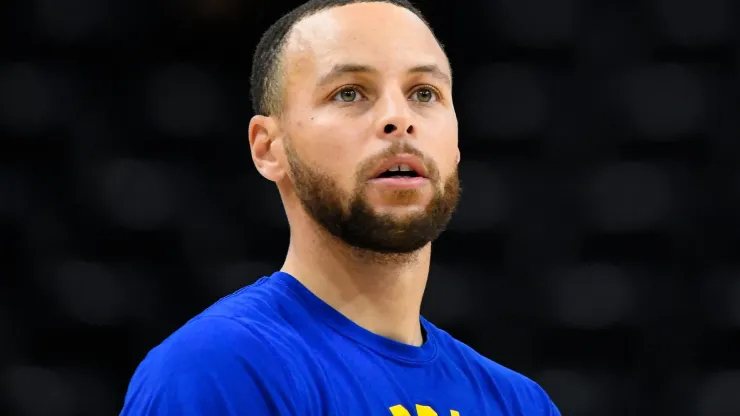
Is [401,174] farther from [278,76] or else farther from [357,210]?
[278,76]

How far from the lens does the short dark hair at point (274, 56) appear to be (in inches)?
50.3

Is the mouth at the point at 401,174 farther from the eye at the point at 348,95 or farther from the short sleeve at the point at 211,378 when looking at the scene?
the short sleeve at the point at 211,378

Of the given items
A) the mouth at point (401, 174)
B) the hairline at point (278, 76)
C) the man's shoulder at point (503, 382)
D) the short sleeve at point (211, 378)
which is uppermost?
the hairline at point (278, 76)

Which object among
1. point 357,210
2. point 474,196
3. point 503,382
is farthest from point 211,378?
point 474,196

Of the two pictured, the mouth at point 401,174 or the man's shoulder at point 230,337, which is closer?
the man's shoulder at point 230,337

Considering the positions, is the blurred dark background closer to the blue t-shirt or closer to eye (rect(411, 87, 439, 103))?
the blue t-shirt

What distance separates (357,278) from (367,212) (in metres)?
0.10

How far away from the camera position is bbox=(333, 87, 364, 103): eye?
1.19m

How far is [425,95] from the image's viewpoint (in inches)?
49.0

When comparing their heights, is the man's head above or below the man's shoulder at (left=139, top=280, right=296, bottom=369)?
above

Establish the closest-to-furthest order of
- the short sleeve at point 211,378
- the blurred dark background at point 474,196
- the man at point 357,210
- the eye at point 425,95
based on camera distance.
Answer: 1. the short sleeve at point 211,378
2. the man at point 357,210
3. the eye at point 425,95
4. the blurred dark background at point 474,196

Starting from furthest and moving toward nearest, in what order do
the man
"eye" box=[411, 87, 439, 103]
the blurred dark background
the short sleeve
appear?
1. the blurred dark background
2. "eye" box=[411, 87, 439, 103]
3. the man
4. the short sleeve

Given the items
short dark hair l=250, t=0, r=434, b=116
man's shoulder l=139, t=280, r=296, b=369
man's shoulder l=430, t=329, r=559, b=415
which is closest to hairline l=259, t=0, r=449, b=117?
short dark hair l=250, t=0, r=434, b=116

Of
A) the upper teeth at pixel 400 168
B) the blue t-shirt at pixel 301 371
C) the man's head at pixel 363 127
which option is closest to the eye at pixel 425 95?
the man's head at pixel 363 127
